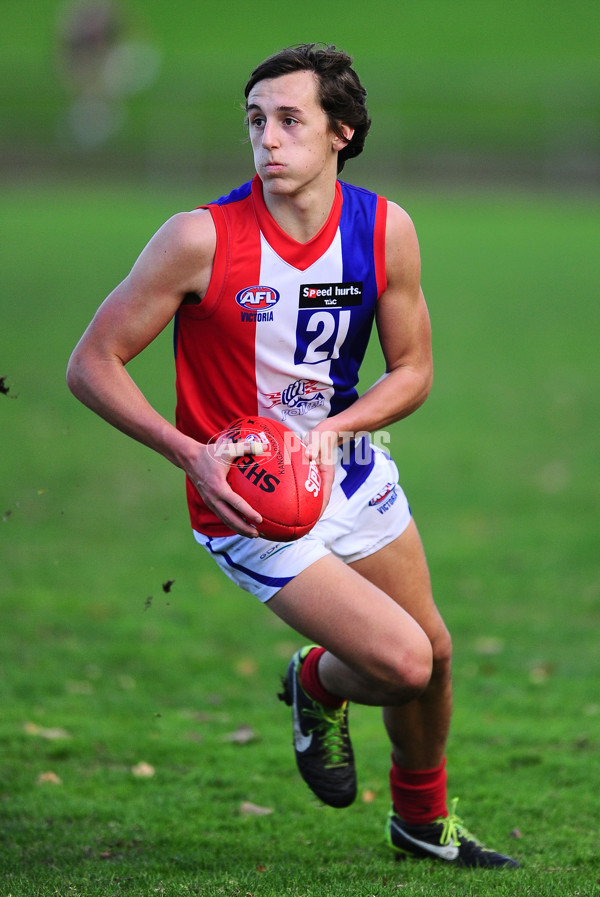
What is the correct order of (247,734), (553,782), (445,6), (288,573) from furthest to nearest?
(445,6) → (247,734) → (553,782) → (288,573)

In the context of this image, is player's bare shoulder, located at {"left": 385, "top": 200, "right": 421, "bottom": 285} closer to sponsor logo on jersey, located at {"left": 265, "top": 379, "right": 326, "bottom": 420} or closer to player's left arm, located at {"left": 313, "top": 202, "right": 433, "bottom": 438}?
player's left arm, located at {"left": 313, "top": 202, "right": 433, "bottom": 438}

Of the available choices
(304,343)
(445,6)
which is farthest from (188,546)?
(445,6)

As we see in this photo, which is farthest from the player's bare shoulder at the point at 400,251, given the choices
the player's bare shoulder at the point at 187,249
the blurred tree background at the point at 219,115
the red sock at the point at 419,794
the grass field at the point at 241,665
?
the blurred tree background at the point at 219,115

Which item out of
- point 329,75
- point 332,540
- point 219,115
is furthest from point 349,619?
point 219,115

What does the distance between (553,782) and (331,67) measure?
3007 millimetres

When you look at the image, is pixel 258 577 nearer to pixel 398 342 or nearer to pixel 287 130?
pixel 398 342

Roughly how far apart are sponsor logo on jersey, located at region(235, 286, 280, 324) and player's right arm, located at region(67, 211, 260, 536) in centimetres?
14

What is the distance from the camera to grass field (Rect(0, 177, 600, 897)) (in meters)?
4.13

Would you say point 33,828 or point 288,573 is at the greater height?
point 288,573

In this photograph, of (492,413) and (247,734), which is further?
(492,413)

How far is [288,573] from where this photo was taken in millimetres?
3816

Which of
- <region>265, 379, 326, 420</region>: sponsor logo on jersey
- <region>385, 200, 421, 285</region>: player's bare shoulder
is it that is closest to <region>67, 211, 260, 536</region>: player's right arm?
<region>265, 379, 326, 420</region>: sponsor logo on jersey

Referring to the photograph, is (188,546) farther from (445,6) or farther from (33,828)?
(445,6)

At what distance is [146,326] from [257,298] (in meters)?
0.38
